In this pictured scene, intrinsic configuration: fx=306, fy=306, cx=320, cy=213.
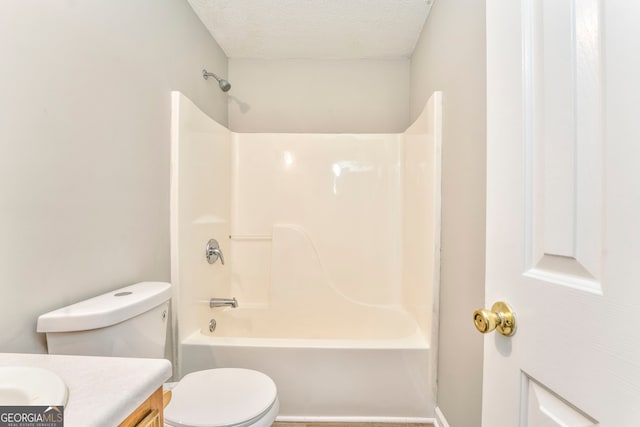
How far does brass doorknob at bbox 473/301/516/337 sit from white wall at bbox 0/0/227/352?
1.17 metres

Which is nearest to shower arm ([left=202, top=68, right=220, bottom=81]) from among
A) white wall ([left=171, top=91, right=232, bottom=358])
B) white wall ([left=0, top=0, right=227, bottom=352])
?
white wall ([left=171, top=91, right=232, bottom=358])

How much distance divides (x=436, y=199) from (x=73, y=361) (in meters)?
1.56

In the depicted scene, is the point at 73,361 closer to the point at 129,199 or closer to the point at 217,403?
the point at 217,403

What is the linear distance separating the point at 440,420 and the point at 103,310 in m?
1.60

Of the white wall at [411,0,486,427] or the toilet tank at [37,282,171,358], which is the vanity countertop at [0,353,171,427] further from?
the white wall at [411,0,486,427]

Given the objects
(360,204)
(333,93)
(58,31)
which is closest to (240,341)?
(360,204)

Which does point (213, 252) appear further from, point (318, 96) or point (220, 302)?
point (318, 96)

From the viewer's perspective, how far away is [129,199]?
4.18ft

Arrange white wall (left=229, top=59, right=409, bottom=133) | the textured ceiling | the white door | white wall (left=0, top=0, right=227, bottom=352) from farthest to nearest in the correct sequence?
1. white wall (left=229, top=59, right=409, bottom=133)
2. the textured ceiling
3. white wall (left=0, top=0, right=227, bottom=352)
4. the white door

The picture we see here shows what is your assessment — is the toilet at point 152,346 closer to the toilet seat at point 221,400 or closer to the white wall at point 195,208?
the toilet seat at point 221,400

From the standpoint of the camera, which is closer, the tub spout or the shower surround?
the shower surround

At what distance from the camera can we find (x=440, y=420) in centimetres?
155

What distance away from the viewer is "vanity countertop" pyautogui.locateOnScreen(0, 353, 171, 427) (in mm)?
451

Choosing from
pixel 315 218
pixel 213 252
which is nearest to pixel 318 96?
pixel 315 218
